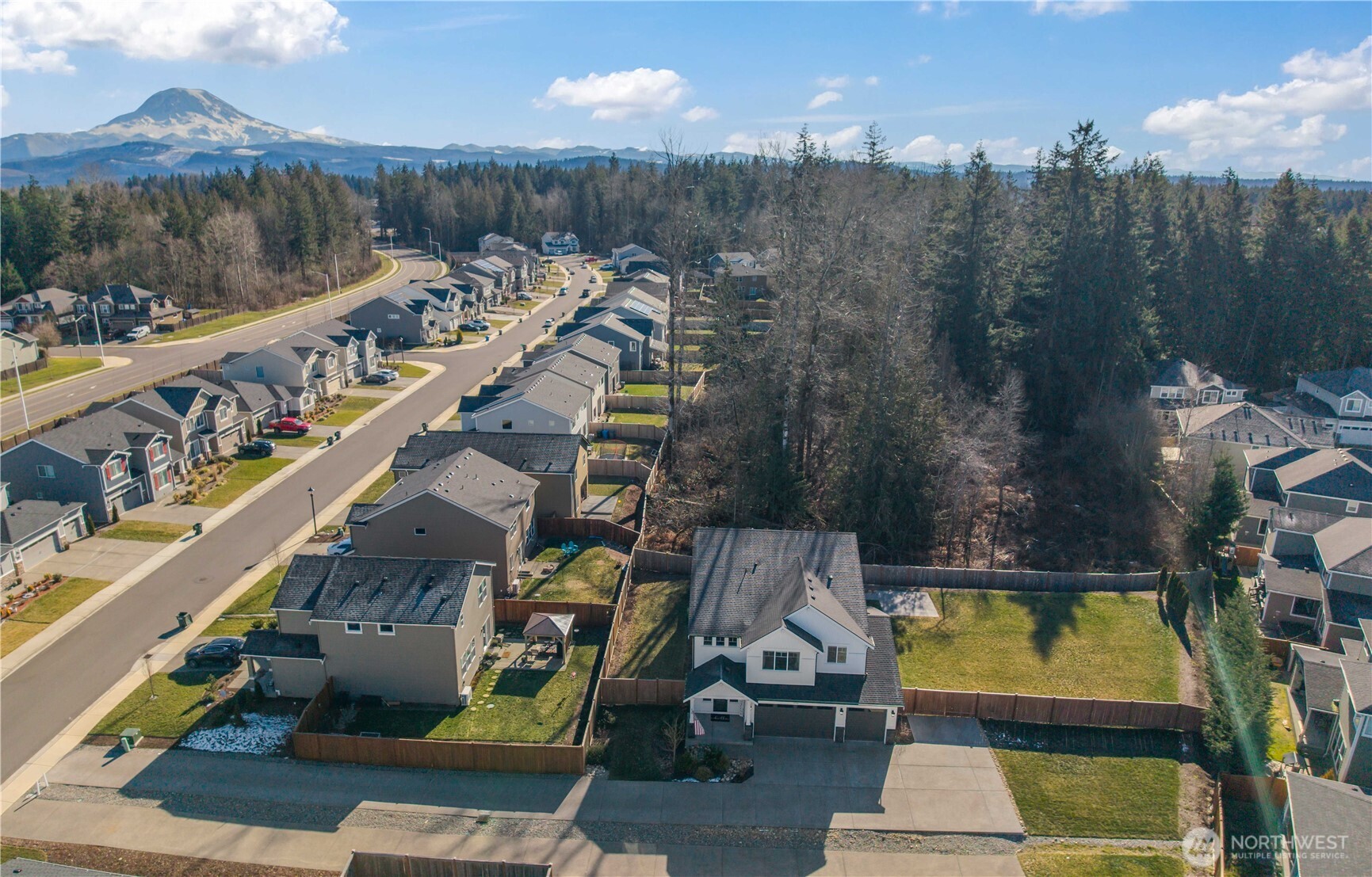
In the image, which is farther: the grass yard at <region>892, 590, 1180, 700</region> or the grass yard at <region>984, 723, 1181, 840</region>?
the grass yard at <region>892, 590, 1180, 700</region>

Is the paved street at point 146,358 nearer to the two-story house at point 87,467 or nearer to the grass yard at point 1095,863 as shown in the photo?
the two-story house at point 87,467

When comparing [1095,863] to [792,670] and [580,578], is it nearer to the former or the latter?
[792,670]

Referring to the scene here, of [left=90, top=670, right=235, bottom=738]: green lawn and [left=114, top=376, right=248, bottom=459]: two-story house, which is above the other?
[left=114, top=376, right=248, bottom=459]: two-story house

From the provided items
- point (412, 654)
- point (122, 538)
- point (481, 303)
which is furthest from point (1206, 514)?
point (481, 303)

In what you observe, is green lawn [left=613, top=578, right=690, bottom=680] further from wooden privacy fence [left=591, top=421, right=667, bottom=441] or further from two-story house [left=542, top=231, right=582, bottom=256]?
two-story house [left=542, top=231, right=582, bottom=256]

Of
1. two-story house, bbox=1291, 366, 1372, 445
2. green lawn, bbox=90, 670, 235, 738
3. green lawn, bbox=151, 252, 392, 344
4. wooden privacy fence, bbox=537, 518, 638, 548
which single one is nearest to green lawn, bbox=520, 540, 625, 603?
wooden privacy fence, bbox=537, 518, 638, 548

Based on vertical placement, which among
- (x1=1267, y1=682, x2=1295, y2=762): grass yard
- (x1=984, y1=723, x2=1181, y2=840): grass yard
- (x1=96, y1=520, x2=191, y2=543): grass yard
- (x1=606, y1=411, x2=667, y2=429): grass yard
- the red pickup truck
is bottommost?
(x1=984, y1=723, x2=1181, y2=840): grass yard

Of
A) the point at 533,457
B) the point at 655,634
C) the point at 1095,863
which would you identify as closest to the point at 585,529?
the point at 533,457
